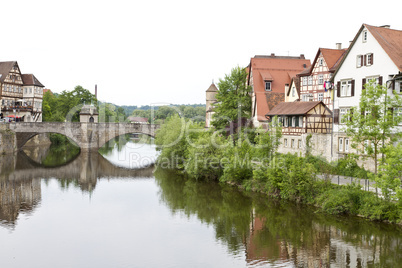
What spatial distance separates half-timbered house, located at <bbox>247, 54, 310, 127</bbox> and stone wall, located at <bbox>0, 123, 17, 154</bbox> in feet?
97.1

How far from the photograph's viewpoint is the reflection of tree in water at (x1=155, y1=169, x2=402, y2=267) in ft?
58.7

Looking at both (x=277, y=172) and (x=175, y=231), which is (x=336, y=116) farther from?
(x=175, y=231)

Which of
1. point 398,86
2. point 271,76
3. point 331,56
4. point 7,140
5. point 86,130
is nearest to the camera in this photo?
point 398,86

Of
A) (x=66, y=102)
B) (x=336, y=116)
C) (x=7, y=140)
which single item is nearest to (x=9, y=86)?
(x=66, y=102)

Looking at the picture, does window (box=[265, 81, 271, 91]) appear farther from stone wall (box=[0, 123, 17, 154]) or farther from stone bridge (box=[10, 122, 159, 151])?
stone wall (box=[0, 123, 17, 154])

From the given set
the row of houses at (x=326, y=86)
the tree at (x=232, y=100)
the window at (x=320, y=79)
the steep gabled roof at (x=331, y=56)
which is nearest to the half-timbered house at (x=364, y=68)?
the row of houses at (x=326, y=86)

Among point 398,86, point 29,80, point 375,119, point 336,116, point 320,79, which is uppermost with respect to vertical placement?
point 29,80

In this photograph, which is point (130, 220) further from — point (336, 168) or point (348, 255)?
point (336, 168)

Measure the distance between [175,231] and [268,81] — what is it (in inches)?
1093

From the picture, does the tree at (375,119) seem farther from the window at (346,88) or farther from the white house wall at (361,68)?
the window at (346,88)

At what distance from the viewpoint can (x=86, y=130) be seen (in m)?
57.9

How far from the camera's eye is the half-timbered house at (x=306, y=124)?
33.6 m

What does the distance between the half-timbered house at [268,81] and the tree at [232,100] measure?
1.13m

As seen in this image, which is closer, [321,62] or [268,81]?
[321,62]
